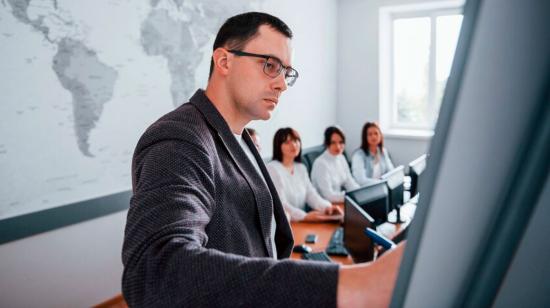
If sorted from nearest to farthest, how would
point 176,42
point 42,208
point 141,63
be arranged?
point 42,208 → point 141,63 → point 176,42

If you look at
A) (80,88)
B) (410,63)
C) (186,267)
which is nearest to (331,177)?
(80,88)

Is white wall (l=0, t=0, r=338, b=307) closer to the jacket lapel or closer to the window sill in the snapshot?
the jacket lapel

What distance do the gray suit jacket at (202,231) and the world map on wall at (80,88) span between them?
73.3 inches

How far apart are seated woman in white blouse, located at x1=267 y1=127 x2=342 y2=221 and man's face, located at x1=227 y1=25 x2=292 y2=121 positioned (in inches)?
88.1

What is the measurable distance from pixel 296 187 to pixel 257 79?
2.55 meters

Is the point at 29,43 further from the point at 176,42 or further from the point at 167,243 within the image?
the point at 167,243

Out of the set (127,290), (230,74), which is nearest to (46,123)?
(230,74)

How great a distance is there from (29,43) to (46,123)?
0.46 metres

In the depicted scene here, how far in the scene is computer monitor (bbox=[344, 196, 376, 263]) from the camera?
1815mm

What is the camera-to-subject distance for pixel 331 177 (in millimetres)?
3926

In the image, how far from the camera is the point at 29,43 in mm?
2256

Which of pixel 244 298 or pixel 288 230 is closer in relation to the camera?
pixel 244 298

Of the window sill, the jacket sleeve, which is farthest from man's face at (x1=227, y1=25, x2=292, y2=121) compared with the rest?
the window sill

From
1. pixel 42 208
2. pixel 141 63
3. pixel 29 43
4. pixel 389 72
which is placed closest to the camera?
pixel 29 43
